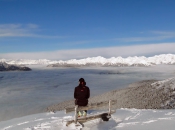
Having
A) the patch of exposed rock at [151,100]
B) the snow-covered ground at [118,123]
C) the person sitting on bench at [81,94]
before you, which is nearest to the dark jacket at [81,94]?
the person sitting on bench at [81,94]

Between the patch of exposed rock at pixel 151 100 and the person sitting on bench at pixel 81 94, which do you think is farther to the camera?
the patch of exposed rock at pixel 151 100

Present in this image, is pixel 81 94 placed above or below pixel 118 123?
above

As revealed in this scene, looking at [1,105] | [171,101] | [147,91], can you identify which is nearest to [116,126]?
[171,101]

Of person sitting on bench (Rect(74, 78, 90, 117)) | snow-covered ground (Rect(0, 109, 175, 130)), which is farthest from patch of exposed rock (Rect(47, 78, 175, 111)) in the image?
person sitting on bench (Rect(74, 78, 90, 117))

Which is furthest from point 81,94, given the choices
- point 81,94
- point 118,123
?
point 118,123

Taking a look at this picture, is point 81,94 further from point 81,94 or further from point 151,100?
A: point 151,100

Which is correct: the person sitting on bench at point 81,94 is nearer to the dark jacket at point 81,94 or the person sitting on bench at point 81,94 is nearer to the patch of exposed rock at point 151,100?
the dark jacket at point 81,94

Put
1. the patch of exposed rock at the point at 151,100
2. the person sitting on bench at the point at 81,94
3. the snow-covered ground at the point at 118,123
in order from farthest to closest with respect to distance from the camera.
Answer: the patch of exposed rock at the point at 151,100, the person sitting on bench at the point at 81,94, the snow-covered ground at the point at 118,123

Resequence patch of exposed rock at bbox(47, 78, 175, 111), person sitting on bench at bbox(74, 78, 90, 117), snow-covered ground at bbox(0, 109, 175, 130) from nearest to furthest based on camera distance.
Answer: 1. snow-covered ground at bbox(0, 109, 175, 130)
2. person sitting on bench at bbox(74, 78, 90, 117)
3. patch of exposed rock at bbox(47, 78, 175, 111)

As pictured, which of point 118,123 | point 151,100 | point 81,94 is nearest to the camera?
point 81,94

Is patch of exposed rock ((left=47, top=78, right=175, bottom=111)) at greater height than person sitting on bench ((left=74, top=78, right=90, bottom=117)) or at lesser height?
lesser

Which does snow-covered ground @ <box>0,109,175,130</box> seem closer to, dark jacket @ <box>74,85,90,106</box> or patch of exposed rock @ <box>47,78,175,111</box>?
dark jacket @ <box>74,85,90,106</box>

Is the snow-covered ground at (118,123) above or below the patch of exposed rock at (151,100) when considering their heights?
above

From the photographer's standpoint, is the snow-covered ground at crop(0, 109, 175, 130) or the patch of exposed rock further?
the patch of exposed rock
